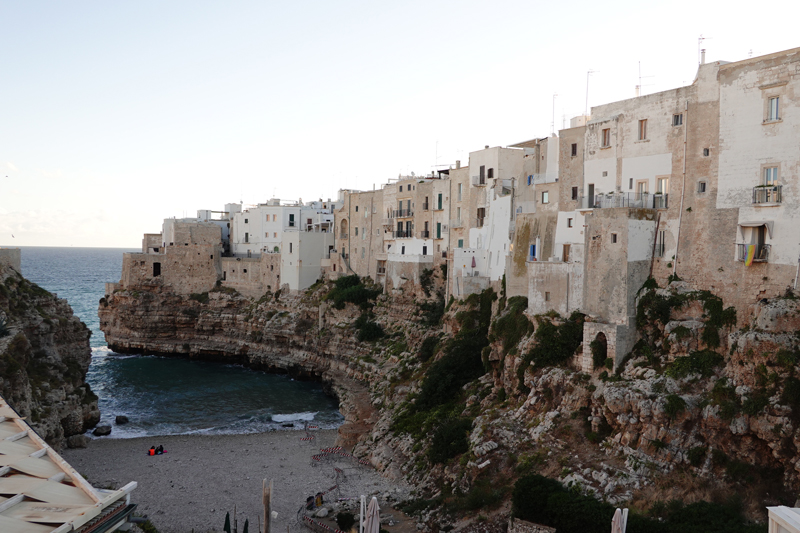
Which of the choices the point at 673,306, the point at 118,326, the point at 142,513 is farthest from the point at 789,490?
the point at 118,326

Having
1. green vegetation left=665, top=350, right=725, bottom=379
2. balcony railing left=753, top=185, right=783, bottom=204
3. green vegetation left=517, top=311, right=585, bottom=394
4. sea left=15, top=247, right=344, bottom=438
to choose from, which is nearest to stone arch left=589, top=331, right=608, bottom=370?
green vegetation left=517, top=311, right=585, bottom=394

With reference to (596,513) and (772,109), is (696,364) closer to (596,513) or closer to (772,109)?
(596,513)

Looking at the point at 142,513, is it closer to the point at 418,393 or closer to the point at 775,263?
the point at 418,393

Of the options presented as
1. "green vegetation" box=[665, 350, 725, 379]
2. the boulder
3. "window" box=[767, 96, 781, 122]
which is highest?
"window" box=[767, 96, 781, 122]

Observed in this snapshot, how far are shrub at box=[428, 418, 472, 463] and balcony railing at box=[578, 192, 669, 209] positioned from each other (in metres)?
10.9

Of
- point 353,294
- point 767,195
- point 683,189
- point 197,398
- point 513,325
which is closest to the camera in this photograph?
point 767,195

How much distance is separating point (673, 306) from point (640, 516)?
816 cm

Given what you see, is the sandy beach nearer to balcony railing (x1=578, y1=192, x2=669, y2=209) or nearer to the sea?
the sea

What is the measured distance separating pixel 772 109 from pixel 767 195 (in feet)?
9.56

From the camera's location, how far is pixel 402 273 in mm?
48094

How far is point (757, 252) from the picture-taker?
22.0 m

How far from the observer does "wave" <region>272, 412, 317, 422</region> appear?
4034 centimetres

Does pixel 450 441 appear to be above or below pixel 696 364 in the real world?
below

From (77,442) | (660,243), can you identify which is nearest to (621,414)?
(660,243)
